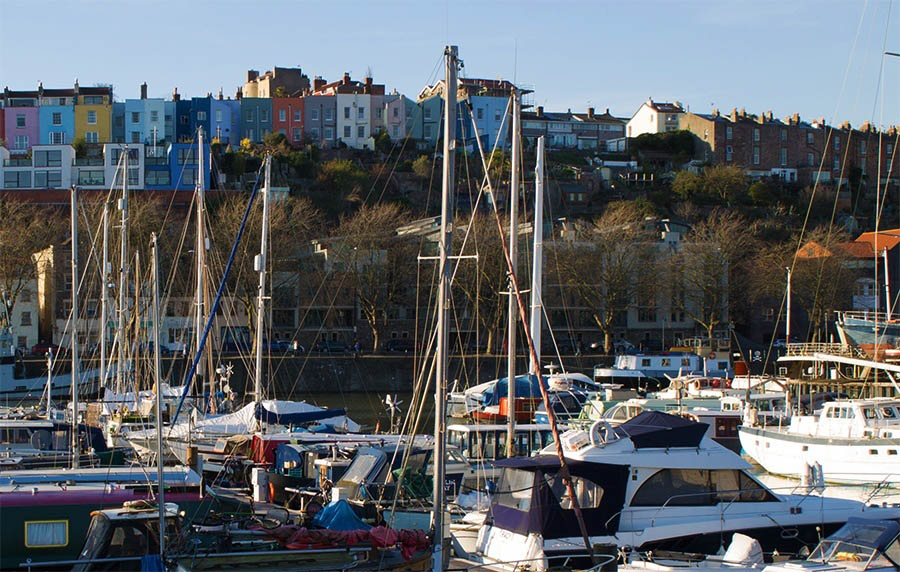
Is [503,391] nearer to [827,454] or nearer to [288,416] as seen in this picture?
[288,416]

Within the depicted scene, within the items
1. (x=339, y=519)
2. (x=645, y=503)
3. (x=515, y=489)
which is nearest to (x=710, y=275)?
(x=645, y=503)

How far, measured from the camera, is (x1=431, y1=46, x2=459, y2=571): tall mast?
17.0m

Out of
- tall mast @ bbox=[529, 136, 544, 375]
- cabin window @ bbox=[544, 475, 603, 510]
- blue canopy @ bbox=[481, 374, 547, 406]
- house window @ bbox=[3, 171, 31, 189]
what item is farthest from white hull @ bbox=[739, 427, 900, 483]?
house window @ bbox=[3, 171, 31, 189]

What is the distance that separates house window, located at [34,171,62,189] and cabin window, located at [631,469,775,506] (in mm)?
77507

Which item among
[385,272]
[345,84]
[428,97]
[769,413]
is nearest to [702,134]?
[428,97]

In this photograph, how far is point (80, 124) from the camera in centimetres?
10469

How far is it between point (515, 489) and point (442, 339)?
105 inches

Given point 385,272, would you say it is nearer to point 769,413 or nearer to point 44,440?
point 769,413

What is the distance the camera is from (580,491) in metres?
18.1

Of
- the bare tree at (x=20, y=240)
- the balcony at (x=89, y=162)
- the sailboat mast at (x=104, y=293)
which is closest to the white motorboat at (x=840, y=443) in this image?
the sailboat mast at (x=104, y=293)

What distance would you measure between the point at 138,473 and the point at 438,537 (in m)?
6.16

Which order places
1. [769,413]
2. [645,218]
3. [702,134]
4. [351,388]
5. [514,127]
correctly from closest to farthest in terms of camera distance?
[514,127], [769,413], [351,388], [645,218], [702,134]

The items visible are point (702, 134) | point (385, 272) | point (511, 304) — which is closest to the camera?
point (511, 304)

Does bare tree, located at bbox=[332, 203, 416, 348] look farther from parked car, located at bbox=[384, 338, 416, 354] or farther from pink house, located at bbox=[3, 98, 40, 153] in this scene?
pink house, located at bbox=[3, 98, 40, 153]
